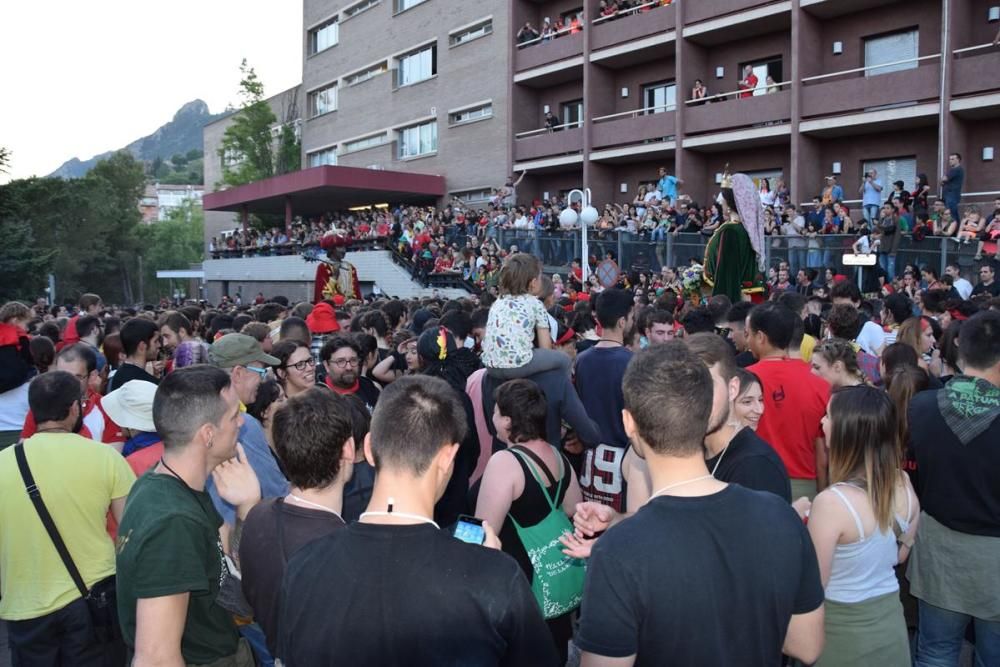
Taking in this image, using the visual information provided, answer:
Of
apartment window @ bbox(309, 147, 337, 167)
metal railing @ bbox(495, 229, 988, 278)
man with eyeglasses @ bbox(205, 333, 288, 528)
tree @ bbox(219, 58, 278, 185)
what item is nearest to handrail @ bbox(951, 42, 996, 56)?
metal railing @ bbox(495, 229, 988, 278)

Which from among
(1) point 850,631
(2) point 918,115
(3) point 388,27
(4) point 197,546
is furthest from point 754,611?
(3) point 388,27

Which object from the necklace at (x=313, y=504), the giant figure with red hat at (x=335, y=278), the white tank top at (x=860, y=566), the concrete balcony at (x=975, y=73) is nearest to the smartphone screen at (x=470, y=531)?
the necklace at (x=313, y=504)

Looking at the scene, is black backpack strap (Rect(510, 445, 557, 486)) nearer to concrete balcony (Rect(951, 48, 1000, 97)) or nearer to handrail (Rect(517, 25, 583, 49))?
concrete balcony (Rect(951, 48, 1000, 97))

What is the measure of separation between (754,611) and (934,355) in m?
5.35

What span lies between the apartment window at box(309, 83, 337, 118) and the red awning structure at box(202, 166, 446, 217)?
19.0 ft

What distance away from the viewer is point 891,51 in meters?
20.8

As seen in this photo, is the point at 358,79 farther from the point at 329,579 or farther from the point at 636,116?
the point at 329,579

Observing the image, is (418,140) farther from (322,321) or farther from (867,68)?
(322,321)

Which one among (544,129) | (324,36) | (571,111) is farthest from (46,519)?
(324,36)

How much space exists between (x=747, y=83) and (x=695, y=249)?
30.2ft

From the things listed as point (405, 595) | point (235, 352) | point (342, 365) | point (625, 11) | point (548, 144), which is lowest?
point (405, 595)

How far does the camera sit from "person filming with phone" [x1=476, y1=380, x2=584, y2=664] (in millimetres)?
3705

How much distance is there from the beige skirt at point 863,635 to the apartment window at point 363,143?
35450 mm

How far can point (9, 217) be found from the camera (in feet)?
127
